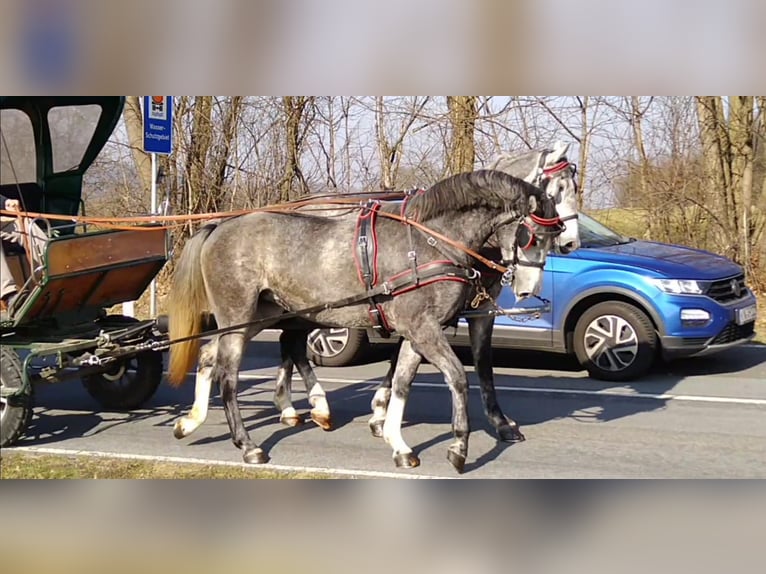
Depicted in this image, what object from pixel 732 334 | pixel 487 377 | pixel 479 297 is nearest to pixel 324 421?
pixel 487 377

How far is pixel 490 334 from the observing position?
7309mm

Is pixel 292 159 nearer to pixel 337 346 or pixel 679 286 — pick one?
pixel 337 346

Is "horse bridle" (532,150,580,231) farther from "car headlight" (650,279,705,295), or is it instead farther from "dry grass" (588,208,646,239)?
"dry grass" (588,208,646,239)

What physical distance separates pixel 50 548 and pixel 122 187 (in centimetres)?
1098

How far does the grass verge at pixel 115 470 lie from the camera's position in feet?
20.5

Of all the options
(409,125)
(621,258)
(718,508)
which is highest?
(409,125)

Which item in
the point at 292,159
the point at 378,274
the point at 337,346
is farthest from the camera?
the point at 292,159

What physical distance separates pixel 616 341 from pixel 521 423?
2.21 metres

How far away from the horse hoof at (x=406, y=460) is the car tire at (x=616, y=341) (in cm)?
371

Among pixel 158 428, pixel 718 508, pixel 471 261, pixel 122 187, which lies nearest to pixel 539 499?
pixel 718 508

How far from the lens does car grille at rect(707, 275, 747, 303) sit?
9516 mm
